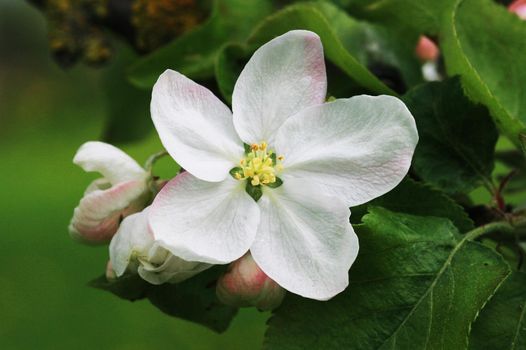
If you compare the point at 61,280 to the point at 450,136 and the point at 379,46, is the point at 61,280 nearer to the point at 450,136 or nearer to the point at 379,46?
the point at 379,46

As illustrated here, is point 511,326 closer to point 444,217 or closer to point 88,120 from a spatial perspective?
point 444,217

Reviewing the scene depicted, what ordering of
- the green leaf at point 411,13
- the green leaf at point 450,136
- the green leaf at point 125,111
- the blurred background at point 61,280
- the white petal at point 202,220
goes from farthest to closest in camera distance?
1. the blurred background at point 61,280
2. the green leaf at point 125,111
3. the green leaf at point 411,13
4. the green leaf at point 450,136
5. the white petal at point 202,220

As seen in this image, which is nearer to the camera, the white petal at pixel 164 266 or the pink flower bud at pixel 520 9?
the white petal at pixel 164 266

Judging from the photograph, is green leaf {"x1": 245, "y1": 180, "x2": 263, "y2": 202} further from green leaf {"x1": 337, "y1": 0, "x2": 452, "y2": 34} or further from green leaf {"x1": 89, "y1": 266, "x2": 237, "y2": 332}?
green leaf {"x1": 337, "y1": 0, "x2": 452, "y2": 34}

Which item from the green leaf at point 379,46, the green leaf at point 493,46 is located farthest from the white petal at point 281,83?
the green leaf at point 379,46

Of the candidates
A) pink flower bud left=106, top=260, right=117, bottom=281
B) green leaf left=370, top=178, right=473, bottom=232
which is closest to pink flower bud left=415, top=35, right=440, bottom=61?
green leaf left=370, top=178, right=473, bottom=232

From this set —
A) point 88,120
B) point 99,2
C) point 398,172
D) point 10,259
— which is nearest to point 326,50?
point 398,172

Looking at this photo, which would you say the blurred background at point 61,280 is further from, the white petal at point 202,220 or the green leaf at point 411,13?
the white petal at point 202,220
